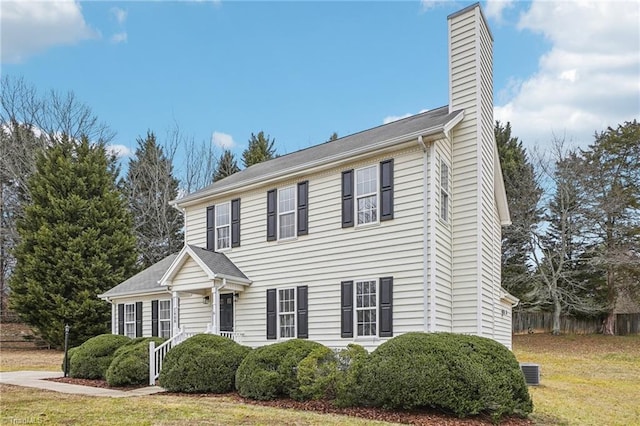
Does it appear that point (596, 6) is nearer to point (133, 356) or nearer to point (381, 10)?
point (381, 10)

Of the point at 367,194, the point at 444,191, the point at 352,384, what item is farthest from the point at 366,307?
the point at 352,384

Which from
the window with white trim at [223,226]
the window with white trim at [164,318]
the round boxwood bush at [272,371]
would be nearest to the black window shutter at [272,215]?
the window with white trim at [223,226]

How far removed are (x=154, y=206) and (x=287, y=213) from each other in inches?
852

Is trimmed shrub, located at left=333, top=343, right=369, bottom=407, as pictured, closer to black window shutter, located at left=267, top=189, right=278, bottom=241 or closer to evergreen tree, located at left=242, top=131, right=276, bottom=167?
black window shutter, located at left=267, top=189, right=278, bottom=241

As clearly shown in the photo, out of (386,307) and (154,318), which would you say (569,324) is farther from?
(154,318)

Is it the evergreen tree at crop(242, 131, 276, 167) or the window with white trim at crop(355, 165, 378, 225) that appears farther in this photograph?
the evergreen tree at crop(242, 131, 276, 167)

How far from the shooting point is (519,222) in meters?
32.0

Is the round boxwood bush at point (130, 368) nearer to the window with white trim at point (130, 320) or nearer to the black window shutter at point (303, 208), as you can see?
the black window shutter at point (303, 208)

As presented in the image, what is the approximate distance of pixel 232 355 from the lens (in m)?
11.9

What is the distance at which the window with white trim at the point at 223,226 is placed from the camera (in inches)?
654

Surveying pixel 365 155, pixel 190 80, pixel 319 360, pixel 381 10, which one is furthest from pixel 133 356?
pixel 190 80

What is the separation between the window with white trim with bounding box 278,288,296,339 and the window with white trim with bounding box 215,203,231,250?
2.77 metres

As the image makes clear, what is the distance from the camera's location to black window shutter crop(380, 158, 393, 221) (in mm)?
12859

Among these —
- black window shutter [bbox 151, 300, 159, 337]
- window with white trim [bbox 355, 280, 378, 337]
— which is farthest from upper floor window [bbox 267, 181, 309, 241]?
black window shutter [bbox 151, 300, 159, 337]
